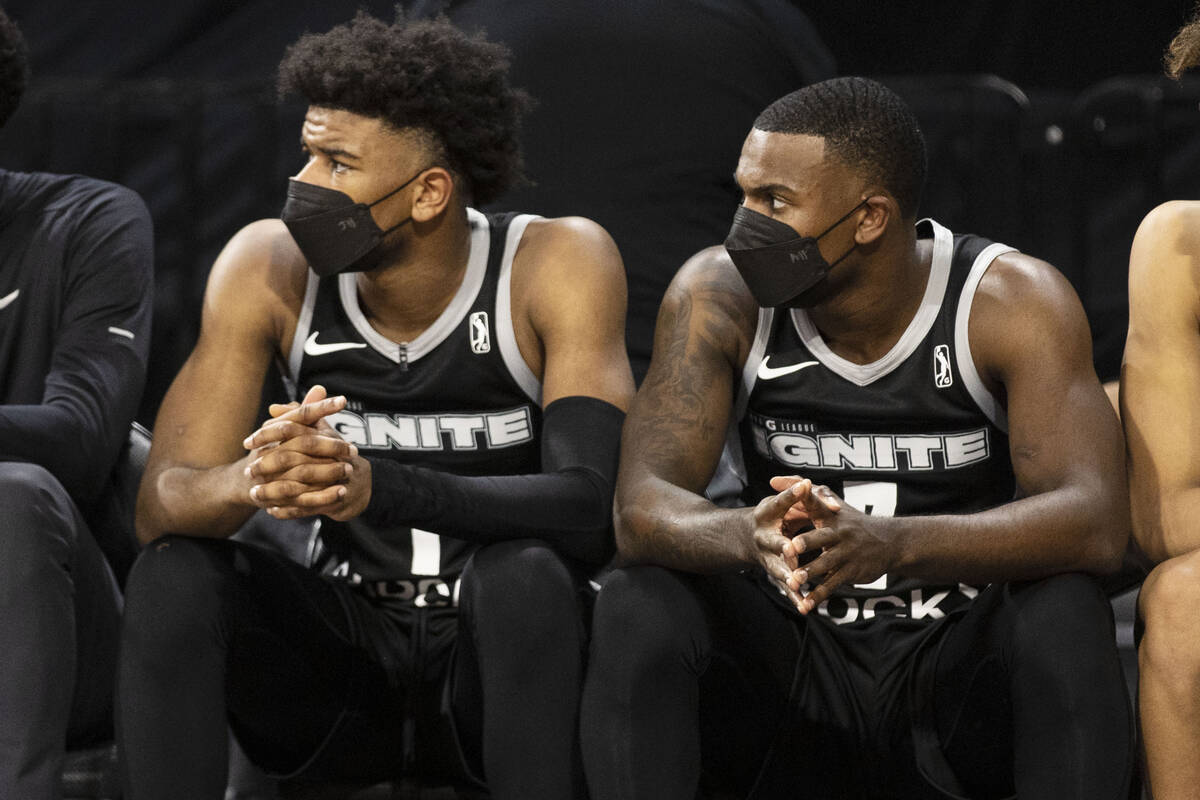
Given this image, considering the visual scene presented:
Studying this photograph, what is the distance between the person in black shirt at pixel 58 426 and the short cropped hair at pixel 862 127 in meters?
1.10

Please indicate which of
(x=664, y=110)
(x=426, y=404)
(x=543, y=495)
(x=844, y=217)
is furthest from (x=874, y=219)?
(x=664, y=110)

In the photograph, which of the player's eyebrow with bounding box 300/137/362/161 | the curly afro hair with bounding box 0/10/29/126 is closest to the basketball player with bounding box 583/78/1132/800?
the player's eyebrow with bounding box 300/137/362/161

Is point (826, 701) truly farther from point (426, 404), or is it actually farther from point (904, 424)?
point (426, 404)

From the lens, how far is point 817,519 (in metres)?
1.91

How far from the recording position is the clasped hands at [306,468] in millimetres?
2047

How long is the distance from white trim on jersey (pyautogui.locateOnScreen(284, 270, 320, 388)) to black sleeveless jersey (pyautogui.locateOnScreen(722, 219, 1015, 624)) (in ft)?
2.30

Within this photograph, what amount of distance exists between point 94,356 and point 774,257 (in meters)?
1.10

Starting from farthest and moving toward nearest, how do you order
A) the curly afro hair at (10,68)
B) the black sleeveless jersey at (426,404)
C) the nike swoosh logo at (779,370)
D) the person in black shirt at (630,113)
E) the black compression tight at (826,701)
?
the person in black shirt at (630,113) < the curly afro hair at (10,68) < the black sleeveless jersey at (426,404) < the nike swoosh logo at (779,370) < the black compression tight at (826,701)

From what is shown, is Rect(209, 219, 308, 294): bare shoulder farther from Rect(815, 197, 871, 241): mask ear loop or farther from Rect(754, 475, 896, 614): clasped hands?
Rect(754, 475, 896, 614): clasped hands

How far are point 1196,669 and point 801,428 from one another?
659 millimetres

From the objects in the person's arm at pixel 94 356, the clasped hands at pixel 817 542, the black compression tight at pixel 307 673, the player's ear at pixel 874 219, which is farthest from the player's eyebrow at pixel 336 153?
the clasped hands at pixel 817 542

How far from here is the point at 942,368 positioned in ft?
7.31

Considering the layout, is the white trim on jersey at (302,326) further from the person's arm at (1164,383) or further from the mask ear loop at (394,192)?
the person's arm at (1164,383)

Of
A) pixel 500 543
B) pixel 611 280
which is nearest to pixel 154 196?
pixel 611 280
